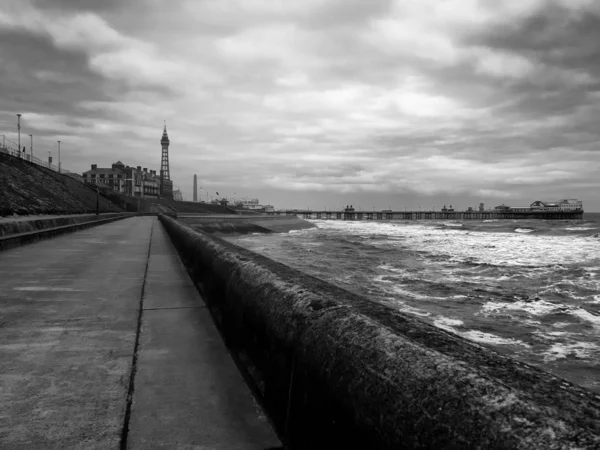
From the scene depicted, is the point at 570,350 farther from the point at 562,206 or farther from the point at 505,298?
the point at 562,206

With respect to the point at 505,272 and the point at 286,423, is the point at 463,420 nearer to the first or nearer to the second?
A: the point at 286,423

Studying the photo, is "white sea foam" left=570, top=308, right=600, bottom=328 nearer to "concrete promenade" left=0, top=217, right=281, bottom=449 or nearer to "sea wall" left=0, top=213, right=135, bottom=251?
"concrete promenade" left=0, top=217, right=281, bottom=449

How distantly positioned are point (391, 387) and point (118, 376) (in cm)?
231

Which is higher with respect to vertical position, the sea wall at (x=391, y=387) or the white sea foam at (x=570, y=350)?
the sea wall at (x=391, y=387)

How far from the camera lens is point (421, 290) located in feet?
45.0

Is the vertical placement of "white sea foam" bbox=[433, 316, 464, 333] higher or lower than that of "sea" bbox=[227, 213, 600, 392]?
higher

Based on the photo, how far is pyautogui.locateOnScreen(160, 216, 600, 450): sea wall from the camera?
3.16ft

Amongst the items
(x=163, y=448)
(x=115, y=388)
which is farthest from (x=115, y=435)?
(x=115, y=388)

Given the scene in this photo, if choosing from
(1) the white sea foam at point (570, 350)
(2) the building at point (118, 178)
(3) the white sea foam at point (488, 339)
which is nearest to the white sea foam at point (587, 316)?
(1) the white sea foam at point (570, 350)

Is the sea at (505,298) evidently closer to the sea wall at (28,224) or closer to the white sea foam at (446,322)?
the white sea foam at (446,322)

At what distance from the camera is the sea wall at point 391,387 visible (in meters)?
0.96

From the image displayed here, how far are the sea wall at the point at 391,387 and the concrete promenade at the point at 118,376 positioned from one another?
1.20ft

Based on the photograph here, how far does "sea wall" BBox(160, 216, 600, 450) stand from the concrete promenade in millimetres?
366

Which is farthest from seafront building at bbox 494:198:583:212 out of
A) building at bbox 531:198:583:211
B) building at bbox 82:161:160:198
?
building at bbox 82:161:160:198
